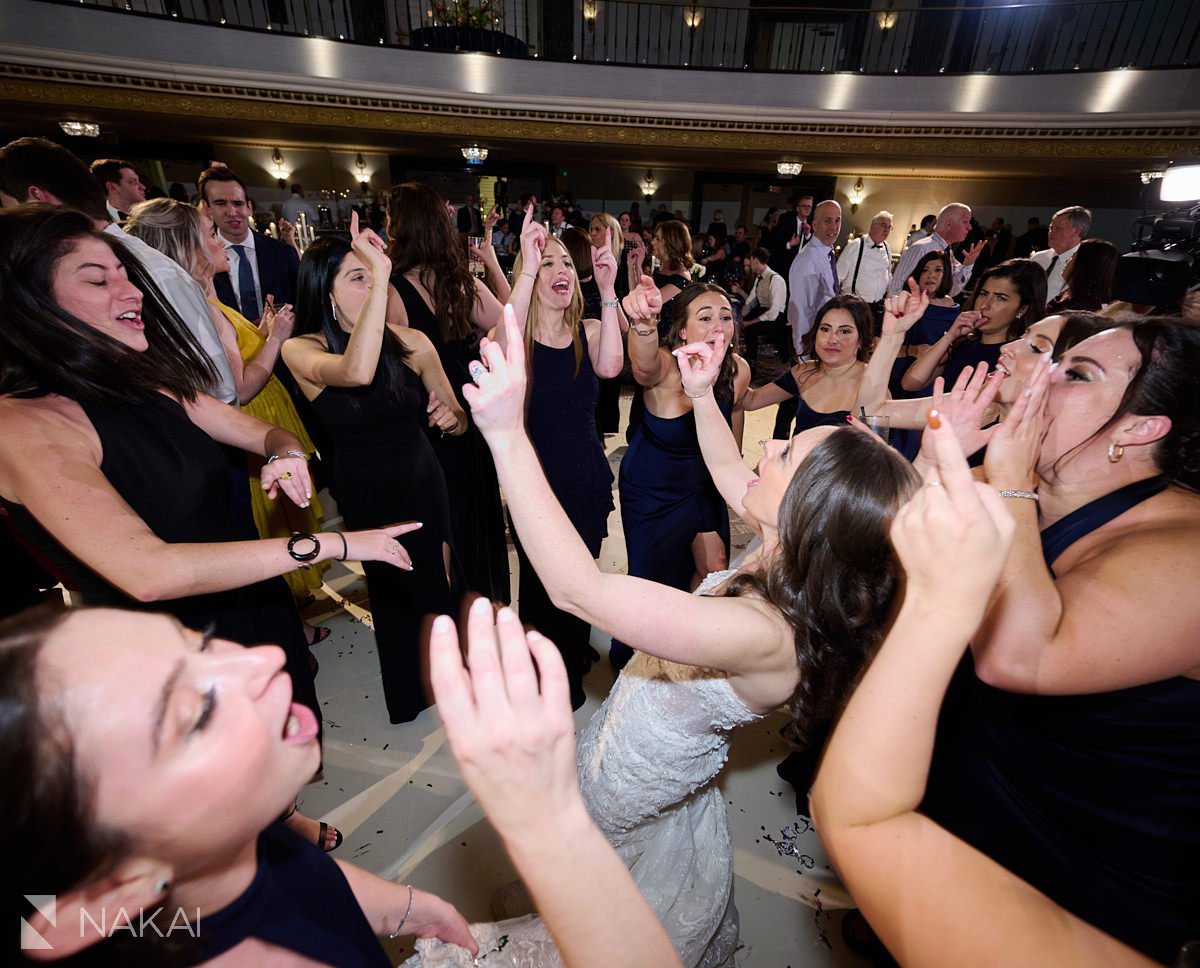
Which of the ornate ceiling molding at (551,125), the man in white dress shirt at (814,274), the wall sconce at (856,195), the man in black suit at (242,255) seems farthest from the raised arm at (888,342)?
the wall sconce at (856,195)

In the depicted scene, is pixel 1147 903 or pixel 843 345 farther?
pixel 843 345

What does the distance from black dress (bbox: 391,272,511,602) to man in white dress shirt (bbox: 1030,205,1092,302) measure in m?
Result: 4.63

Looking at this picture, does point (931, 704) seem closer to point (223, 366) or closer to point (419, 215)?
point (223, 366)

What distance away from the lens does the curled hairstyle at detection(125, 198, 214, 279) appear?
2.49 meters

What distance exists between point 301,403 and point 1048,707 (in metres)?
3.34

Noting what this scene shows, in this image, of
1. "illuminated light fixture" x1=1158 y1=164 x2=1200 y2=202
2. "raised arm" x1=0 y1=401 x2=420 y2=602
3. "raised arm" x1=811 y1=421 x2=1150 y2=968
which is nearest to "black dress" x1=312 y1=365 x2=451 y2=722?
"raised arm" x1=0 y1=401 x2=420 y2=602

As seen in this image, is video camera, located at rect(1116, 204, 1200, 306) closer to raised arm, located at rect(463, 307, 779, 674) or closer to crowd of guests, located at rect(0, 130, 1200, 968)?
crowd of guests, located at rect(0, 130, 1200, 968)

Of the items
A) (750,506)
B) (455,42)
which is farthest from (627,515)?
(455,42)

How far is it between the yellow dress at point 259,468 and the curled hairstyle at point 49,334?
1.34 m

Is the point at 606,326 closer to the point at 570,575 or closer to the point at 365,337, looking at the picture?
the point at 365,337

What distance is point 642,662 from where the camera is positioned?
4.67 ft

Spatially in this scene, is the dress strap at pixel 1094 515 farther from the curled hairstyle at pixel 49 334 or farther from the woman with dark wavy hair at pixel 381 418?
the curled hairstyle at pixel 49 334

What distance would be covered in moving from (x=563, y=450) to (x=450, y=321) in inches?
37.1

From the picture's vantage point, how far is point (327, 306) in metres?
2.12
